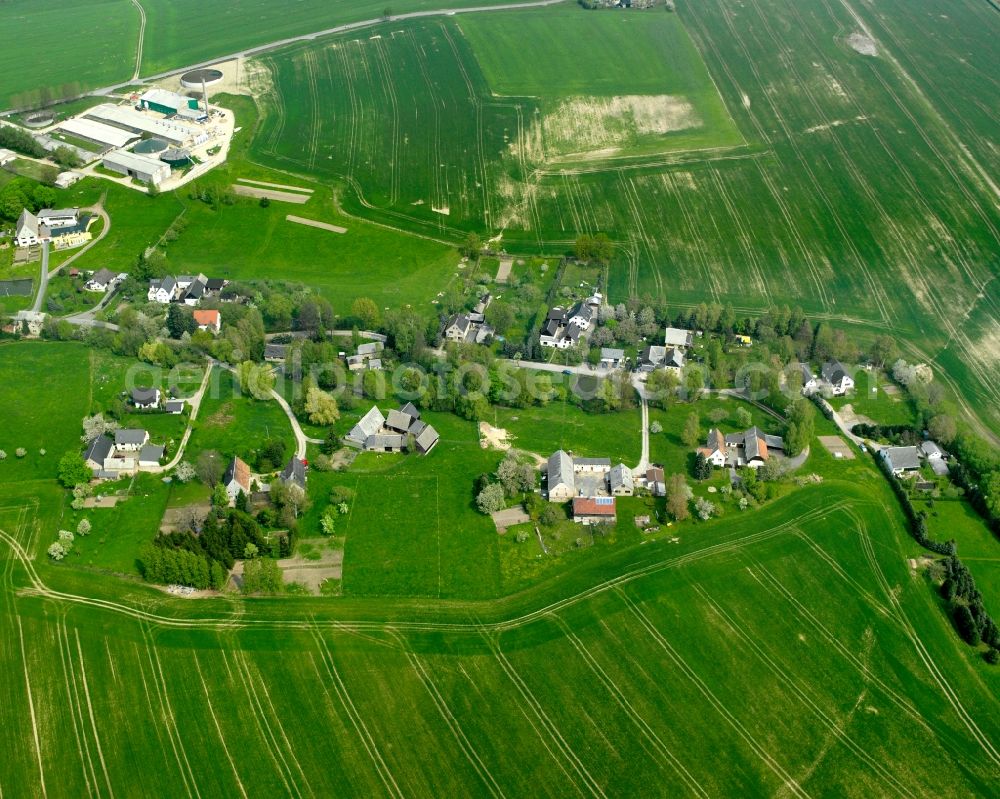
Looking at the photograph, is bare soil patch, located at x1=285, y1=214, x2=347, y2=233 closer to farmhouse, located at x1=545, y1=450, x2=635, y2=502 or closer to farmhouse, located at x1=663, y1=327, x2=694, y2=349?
farmhouse, located at x1=663, y1=327, x2=694, y2=349

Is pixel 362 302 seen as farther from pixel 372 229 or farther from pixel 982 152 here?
pixel 982 152

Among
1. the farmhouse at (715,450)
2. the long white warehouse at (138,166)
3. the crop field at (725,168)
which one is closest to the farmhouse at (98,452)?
the crop field at (725,168)

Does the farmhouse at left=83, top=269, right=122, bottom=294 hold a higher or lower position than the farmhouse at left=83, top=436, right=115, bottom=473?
higher

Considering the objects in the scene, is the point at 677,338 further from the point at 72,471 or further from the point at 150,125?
the point at 150,125

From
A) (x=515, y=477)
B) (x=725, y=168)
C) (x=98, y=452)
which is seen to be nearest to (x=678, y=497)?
(x=515, y=477)

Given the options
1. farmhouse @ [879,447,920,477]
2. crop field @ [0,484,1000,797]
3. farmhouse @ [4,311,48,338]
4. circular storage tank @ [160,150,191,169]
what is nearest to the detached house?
farmhouse @ [4,311,48,338]
